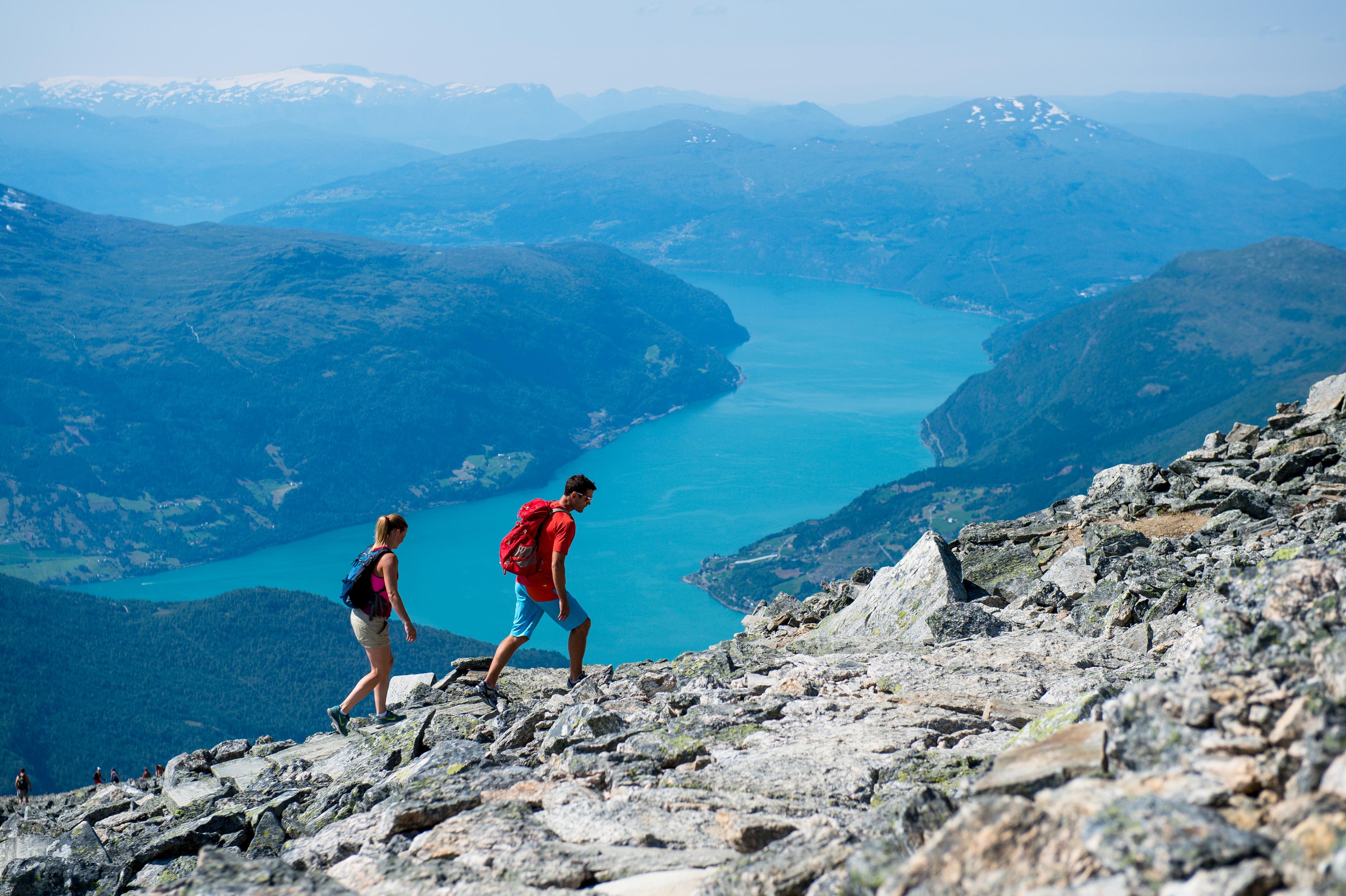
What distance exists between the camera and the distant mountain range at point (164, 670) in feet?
458

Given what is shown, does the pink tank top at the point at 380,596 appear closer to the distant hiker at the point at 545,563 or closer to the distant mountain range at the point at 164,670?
the distant hiker at the point at 545,563

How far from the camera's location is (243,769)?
40.9 ft

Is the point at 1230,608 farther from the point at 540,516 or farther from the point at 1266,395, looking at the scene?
the point at 1266,395

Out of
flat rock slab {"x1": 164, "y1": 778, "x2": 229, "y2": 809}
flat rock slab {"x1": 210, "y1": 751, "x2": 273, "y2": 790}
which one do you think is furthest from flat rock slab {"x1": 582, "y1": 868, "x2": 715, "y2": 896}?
flat rock slab {"x1": 210, "y1": 751, "x2": 273, "y2": 790}

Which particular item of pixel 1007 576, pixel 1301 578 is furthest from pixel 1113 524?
pixel 1301 578

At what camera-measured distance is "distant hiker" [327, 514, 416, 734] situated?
11.3 meters

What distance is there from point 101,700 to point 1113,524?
173 meters

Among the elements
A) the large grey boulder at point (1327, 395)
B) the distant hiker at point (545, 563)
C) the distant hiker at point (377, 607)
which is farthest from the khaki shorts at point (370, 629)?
the large grey boulder at point (1327, 395)

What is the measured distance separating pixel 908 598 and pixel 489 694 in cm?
633

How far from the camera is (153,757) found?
13662 cm

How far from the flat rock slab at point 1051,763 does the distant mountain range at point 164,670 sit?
398 feet

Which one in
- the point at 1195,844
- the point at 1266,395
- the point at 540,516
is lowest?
the point at 1266,395

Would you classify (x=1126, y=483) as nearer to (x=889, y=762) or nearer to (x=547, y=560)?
(x=547, y=560)

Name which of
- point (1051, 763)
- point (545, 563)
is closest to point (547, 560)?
point (545, 563)
